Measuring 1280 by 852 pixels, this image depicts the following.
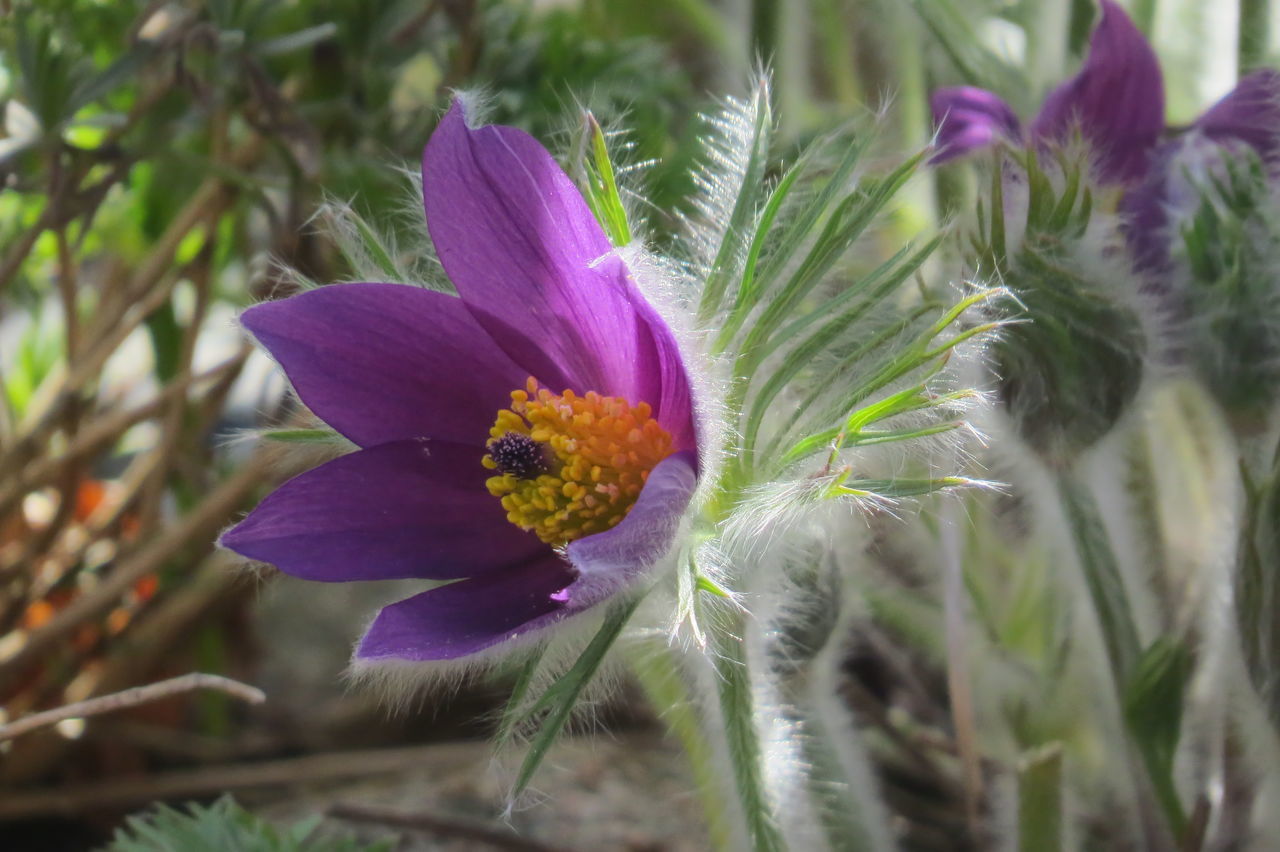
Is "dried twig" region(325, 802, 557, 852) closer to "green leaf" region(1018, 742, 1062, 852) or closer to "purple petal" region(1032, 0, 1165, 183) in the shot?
"green leaf" region(1018, 742, 1062, 852)

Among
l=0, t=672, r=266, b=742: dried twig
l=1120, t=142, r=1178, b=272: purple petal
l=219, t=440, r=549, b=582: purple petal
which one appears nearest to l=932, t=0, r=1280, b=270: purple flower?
l=1120, t=142, r=1178, b=272: purple petal

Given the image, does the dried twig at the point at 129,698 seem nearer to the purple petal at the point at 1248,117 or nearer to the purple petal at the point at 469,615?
the purple petal at the point at 469,615

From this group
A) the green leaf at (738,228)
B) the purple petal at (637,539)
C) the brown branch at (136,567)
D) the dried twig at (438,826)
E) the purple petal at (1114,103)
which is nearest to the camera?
the purple petal at (637,539)

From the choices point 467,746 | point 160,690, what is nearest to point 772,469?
point 160,690

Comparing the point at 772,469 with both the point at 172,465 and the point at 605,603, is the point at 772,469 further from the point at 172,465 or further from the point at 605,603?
the point at 172,465

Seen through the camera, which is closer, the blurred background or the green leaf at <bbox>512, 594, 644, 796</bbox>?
the green leaf at <bbox>512, 594, 644, 796</bbox>

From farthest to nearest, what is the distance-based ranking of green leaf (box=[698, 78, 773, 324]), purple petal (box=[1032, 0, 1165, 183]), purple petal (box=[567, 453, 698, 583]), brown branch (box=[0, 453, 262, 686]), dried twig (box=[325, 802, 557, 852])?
brown branch (box=[0, 453, 262, 686]) → dried twig (box=[325, 802, 557, 852]) → purple petal (box=[1032, 0, 1165, 183]) → green leaf (box=[698, 78, 773, 324]) → purple petal (box=[567, 453, 698, 583])

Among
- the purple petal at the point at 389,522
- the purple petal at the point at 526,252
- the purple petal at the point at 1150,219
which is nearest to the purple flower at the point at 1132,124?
the purple petal at the point at 1150,219

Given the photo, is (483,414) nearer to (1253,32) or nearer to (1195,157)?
(1195,157)
